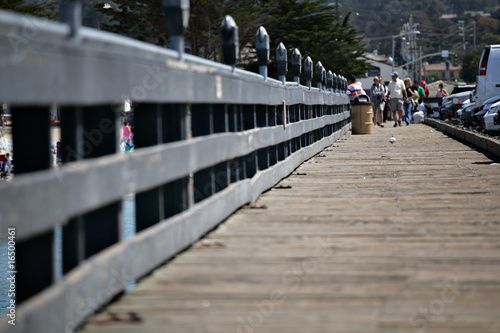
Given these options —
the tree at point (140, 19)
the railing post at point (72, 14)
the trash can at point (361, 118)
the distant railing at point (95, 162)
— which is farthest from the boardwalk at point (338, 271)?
the tree at point (140, 19)

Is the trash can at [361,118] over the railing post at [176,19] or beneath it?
beneath

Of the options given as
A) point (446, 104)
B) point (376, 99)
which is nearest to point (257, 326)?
point (376, 99)

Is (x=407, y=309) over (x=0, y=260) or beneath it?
over

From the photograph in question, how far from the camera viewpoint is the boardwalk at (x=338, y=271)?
3883 mm

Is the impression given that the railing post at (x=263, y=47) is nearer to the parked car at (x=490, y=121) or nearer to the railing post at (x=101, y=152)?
the railing post at (x=101, y=152)

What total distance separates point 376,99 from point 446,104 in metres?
13.9

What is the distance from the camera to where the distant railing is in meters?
3.25

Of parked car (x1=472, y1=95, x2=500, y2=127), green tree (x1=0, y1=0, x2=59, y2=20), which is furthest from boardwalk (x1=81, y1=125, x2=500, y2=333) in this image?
green tree (x1=0, y1=0, x2=59, y2=20)

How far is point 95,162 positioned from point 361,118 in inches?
908

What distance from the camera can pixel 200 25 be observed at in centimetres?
6041

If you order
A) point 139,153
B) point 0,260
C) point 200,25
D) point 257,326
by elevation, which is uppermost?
point 200,25

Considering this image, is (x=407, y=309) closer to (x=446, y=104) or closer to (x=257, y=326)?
(x=257, y=326)

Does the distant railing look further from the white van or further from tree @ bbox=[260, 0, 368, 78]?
tree @ bbox=[260, 0, 368, 78]

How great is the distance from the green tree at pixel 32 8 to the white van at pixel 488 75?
21545 millimetres
